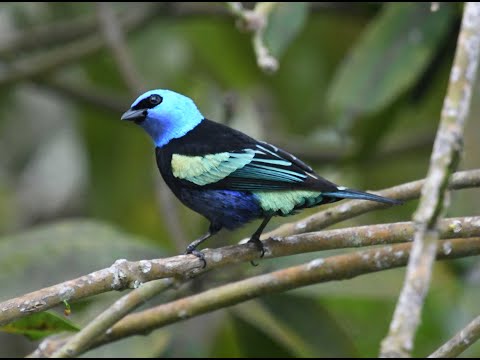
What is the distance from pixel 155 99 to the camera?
12.4ft

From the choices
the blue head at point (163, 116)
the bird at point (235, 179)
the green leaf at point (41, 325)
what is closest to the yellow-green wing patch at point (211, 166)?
the bird at point (235, 179)

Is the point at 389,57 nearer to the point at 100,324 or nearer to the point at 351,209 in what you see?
the point at 351,209

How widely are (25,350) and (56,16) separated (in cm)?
207

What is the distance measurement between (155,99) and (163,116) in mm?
99

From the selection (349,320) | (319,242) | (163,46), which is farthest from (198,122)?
(163,46)

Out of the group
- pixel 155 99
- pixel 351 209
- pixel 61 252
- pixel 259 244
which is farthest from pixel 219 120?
pixel 259 244

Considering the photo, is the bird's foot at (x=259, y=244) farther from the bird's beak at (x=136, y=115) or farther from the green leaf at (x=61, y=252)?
the green leaf at (x=61, y=252)

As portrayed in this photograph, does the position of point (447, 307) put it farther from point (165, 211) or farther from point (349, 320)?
point (165, 211)

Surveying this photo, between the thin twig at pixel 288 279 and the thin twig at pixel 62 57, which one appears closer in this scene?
the thin twig at pixel 288 279

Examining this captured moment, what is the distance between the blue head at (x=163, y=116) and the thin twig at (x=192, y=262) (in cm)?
80

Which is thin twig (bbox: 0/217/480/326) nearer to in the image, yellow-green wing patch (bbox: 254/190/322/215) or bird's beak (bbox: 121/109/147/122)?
yellow-green wing patch (bbox: 254/190/322/215)

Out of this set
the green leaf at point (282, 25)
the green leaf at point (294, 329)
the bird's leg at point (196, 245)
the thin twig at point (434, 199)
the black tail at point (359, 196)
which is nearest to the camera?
the thin twig at point (434, 199)

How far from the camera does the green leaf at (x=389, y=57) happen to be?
4418mm

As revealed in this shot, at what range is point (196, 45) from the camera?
6.04 m
